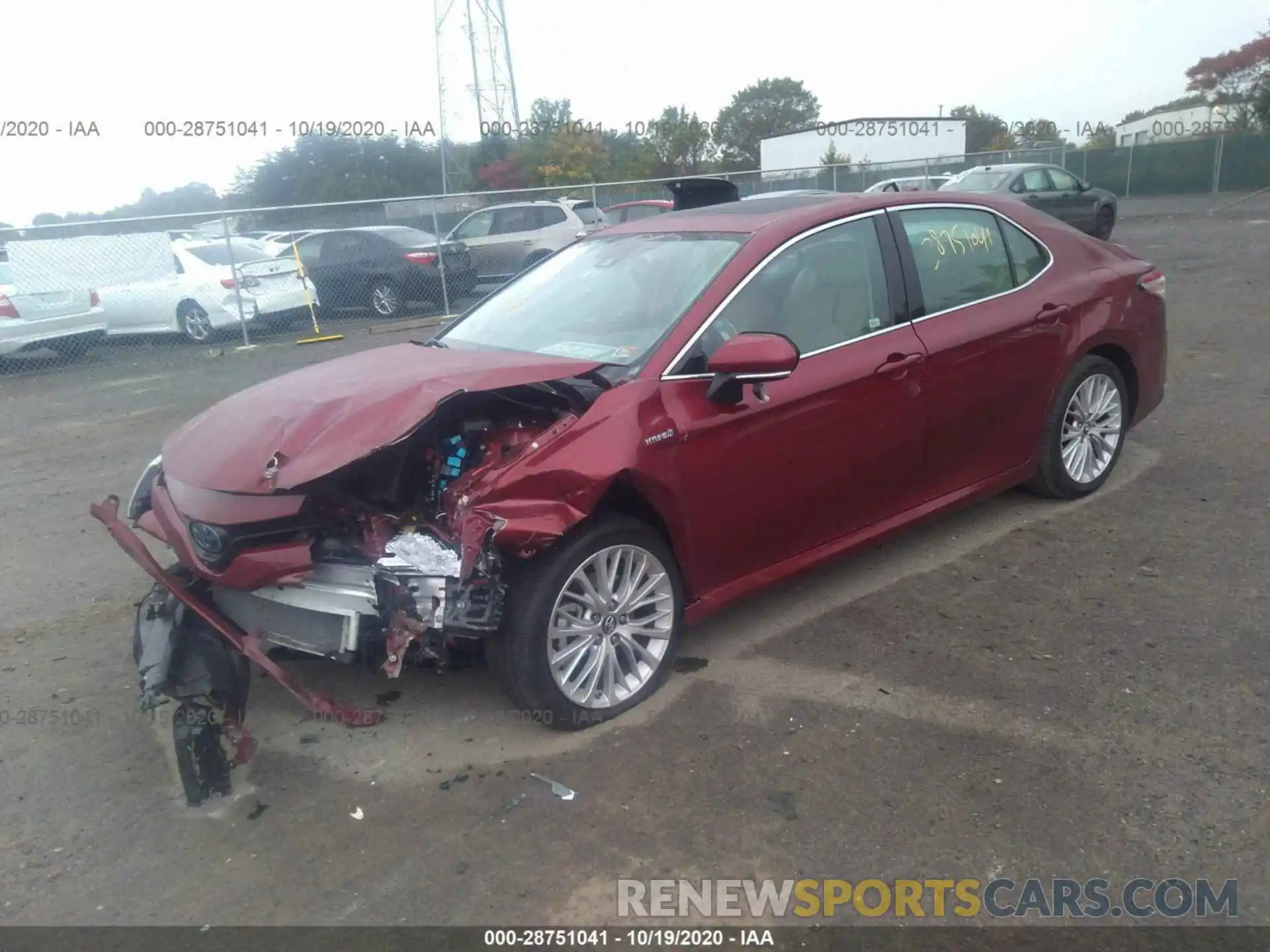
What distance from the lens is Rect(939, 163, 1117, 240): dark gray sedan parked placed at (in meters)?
19.4

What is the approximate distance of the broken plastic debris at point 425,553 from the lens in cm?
332

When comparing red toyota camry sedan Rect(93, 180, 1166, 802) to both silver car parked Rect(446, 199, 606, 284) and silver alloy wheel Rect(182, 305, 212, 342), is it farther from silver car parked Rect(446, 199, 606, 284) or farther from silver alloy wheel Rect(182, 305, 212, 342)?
silver car parked Rect(446, 199, 606, 284)

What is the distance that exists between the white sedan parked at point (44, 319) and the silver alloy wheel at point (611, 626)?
1161cm

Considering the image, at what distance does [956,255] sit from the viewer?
4828mm

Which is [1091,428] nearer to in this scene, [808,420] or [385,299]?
[808,420]


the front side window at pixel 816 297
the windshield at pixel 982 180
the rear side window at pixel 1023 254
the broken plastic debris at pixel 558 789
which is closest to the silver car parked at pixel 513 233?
the windshield at pixel 982 180

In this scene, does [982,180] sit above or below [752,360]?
above

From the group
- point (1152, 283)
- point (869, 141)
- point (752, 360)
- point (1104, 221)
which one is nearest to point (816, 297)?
point (752, 360)

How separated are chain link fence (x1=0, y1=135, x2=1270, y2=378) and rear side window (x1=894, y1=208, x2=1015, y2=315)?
294 inches

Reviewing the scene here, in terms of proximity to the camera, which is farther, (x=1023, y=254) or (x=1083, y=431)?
(x=1083, y=431)

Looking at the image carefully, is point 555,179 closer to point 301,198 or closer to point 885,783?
point 301,198

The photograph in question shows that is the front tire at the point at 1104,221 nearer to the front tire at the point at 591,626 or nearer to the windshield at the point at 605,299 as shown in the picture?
the windshield at the point at 605,299

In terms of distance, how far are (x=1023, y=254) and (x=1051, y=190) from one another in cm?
1670

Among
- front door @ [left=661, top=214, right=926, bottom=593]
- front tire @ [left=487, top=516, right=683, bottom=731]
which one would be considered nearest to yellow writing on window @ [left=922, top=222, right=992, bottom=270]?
front door @ [left=661, top=214, right=926, bottom=593]
